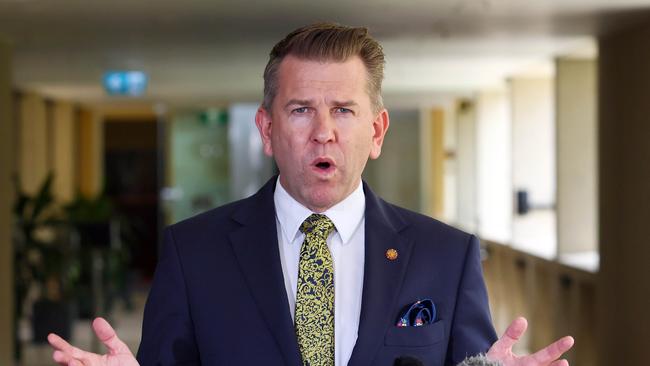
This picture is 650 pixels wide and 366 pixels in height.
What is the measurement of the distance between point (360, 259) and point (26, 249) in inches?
264

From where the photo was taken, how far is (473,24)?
251 inches

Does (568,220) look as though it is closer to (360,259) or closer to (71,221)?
(71,221)

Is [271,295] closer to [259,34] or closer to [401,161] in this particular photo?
[259,34]

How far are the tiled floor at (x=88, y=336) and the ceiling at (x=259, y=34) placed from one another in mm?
2268

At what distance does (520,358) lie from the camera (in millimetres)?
1527

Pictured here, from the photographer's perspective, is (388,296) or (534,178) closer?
(388,296)

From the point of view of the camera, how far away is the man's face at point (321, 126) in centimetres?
161

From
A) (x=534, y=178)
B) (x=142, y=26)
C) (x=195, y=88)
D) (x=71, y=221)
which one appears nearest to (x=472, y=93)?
(x=534, y=178)

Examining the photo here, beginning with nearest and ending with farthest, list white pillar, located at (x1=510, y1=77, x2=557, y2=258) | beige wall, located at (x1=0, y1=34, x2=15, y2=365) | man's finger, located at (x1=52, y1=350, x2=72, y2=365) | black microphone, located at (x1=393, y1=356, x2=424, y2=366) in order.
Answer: black microphone, located at (x1=393, y1=356, x2=424, y2=366), man's finger, located at (x1=52, y1=350, x2=72, y2=365), beige wall, located at (x1=0, y1=34, x2=15, y2=365), white pillar, located at (x1=510, y1=77, x2=557, y2=258)

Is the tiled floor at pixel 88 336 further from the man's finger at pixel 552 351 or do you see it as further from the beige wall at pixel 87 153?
the man's finger at pixel 552 351

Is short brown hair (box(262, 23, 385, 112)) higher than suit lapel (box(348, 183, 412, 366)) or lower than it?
higher

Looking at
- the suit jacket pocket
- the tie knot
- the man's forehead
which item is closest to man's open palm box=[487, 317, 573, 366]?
the suit jacket pocket

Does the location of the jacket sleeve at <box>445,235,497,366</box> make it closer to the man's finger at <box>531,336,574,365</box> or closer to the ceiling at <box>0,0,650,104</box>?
the man's finger at <box>531,336,574,365</box>

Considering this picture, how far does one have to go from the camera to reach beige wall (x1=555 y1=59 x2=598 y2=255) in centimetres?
829
